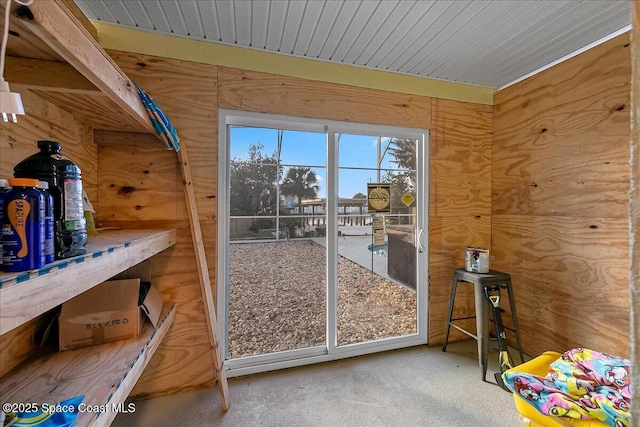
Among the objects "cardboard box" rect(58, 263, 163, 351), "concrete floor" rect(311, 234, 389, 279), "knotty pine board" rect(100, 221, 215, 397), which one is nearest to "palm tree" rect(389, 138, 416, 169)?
"concrete floor" rect(311, 234, 389, 279)

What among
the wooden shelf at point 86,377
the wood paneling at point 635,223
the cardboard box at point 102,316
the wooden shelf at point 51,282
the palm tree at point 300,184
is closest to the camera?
the wood paneling at point 635,223

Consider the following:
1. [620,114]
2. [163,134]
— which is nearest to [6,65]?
[163,134]

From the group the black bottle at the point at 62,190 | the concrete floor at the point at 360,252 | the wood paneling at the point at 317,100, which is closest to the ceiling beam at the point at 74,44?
the black bottle at the point at 62,190

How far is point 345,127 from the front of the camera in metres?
2.15

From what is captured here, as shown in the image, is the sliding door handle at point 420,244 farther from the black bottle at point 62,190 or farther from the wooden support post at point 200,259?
the black bottle at point 62,190

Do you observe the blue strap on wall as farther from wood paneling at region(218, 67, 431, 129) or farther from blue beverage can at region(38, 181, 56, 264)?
blue beverage can at region(38, 181, 56, 264)

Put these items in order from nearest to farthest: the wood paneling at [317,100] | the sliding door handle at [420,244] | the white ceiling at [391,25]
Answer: the white ceiling at [391,25], the wood paneling at [317,100], the sliding door handle at [420,244]

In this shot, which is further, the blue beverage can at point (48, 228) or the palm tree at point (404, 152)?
the palm tree at point (404, 152)

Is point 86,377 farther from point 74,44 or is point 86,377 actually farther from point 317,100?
point 317,100

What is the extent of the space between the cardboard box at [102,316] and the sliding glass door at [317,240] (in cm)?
58

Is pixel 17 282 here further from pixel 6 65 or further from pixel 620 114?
pixel 620 114

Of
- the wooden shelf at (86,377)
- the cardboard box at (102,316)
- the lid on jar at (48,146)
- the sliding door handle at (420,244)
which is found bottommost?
the wooden shelf at (86,377)

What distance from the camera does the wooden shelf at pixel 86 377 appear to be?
90cm

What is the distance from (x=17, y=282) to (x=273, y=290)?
1.72 m
